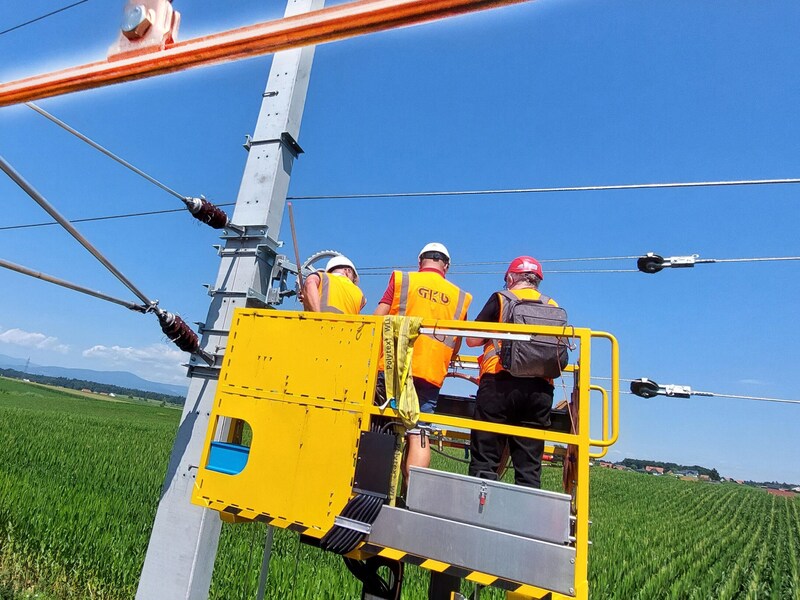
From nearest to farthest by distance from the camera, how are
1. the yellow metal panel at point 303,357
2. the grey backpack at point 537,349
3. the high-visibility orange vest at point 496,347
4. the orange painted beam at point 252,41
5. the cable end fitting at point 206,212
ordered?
the orange painted beam at point 252,41 < the yellow metal panel at point 303,357 < the grey backpack at point 537,349 < the high-visibility orange vest at point 496,347 < the cable end fitting at point 206,212

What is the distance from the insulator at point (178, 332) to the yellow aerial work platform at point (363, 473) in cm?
90

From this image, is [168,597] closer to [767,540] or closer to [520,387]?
[520,387]

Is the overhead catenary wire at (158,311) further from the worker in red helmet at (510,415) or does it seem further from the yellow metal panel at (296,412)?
the worker in red helmet at (510,415)

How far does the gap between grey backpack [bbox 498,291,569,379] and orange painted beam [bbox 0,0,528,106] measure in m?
1.83

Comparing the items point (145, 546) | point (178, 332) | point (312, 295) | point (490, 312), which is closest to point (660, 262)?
point (490, 312)

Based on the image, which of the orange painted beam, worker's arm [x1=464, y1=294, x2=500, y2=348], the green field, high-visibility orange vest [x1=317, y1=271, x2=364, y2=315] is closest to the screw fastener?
the orange painted beam

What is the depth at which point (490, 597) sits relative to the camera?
6.25 metres

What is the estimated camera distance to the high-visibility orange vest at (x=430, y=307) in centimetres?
326

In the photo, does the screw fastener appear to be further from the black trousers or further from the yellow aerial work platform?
the black trousers

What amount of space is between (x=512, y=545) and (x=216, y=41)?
2.58 metres

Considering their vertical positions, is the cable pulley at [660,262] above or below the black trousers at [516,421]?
above

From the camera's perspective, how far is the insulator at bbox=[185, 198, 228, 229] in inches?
161

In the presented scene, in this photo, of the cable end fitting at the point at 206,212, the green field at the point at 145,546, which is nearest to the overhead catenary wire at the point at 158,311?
the cable end fitting at the point at 206,212

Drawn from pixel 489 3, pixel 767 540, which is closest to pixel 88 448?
pixel 489 3
